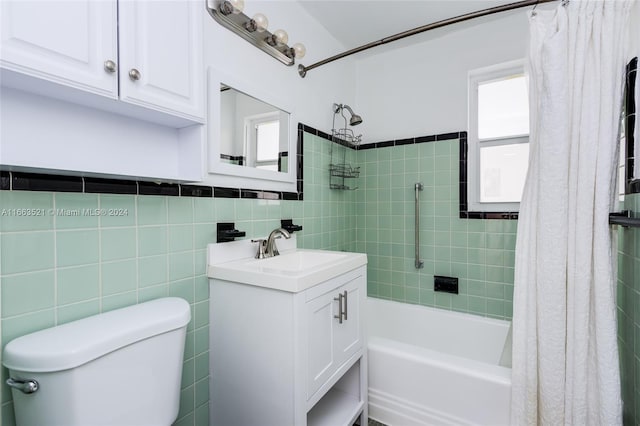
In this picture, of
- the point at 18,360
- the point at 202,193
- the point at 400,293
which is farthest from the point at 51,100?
the point at 400,293

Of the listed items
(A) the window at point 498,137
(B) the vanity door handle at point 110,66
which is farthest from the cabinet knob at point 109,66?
(A) the window at point 498,137

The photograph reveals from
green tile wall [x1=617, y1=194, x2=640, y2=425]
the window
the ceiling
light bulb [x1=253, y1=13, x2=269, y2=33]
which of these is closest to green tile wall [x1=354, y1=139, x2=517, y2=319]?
the window

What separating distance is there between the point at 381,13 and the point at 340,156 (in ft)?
3.41

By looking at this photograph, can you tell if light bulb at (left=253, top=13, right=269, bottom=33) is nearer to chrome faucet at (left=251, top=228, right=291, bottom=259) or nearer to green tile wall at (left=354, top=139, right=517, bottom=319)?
chrome faucet at (left=251, top=228, right=291, bottom=259)

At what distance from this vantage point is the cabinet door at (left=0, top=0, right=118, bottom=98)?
2.22 ft

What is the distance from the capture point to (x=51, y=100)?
889 mm

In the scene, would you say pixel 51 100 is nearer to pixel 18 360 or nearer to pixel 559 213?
pixel 18 360

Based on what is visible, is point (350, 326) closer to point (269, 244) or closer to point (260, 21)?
point (269, 244)

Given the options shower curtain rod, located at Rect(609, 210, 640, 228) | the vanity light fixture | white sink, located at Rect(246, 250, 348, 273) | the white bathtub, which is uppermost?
the vanity light fixture

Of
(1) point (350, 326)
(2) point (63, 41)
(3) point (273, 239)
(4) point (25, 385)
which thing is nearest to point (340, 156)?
(3) point (273, 239)

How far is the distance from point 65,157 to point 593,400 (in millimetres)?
2175

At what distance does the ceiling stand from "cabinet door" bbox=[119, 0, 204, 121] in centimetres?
126

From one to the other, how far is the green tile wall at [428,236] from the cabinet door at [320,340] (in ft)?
4.32

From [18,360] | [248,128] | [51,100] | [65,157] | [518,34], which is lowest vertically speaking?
[18,360]
